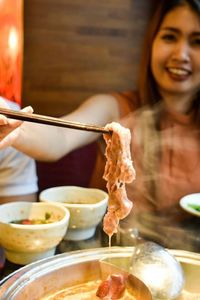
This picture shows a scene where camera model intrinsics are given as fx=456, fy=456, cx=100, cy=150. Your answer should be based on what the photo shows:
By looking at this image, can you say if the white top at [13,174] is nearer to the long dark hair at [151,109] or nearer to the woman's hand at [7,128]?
the long dark hair at [151,109]

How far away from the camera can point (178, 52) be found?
2.21 m

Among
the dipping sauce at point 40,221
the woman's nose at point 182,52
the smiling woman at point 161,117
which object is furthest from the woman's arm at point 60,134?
the woman's nose at point 182,52

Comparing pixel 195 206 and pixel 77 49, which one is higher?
pixel 77 49

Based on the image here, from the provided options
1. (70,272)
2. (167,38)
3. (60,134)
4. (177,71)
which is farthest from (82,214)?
(167,38)

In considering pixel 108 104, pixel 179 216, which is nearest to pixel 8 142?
pixel 179 216

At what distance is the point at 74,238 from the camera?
4.88ft

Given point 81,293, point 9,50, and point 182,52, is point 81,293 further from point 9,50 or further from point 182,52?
point 9,50

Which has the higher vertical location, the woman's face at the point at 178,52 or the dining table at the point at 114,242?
the woman's face at the point at 178,52

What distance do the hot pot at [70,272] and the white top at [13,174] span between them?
0.97 m

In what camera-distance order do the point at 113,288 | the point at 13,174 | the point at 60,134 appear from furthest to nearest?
the point at 13,174 < the point at 60,134 < the point at 113,288

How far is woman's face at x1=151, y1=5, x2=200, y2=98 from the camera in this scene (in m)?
2.18

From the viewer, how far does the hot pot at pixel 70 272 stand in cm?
111

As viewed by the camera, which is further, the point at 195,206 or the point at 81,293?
the point at 195,206

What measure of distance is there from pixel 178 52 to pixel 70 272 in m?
1.33
